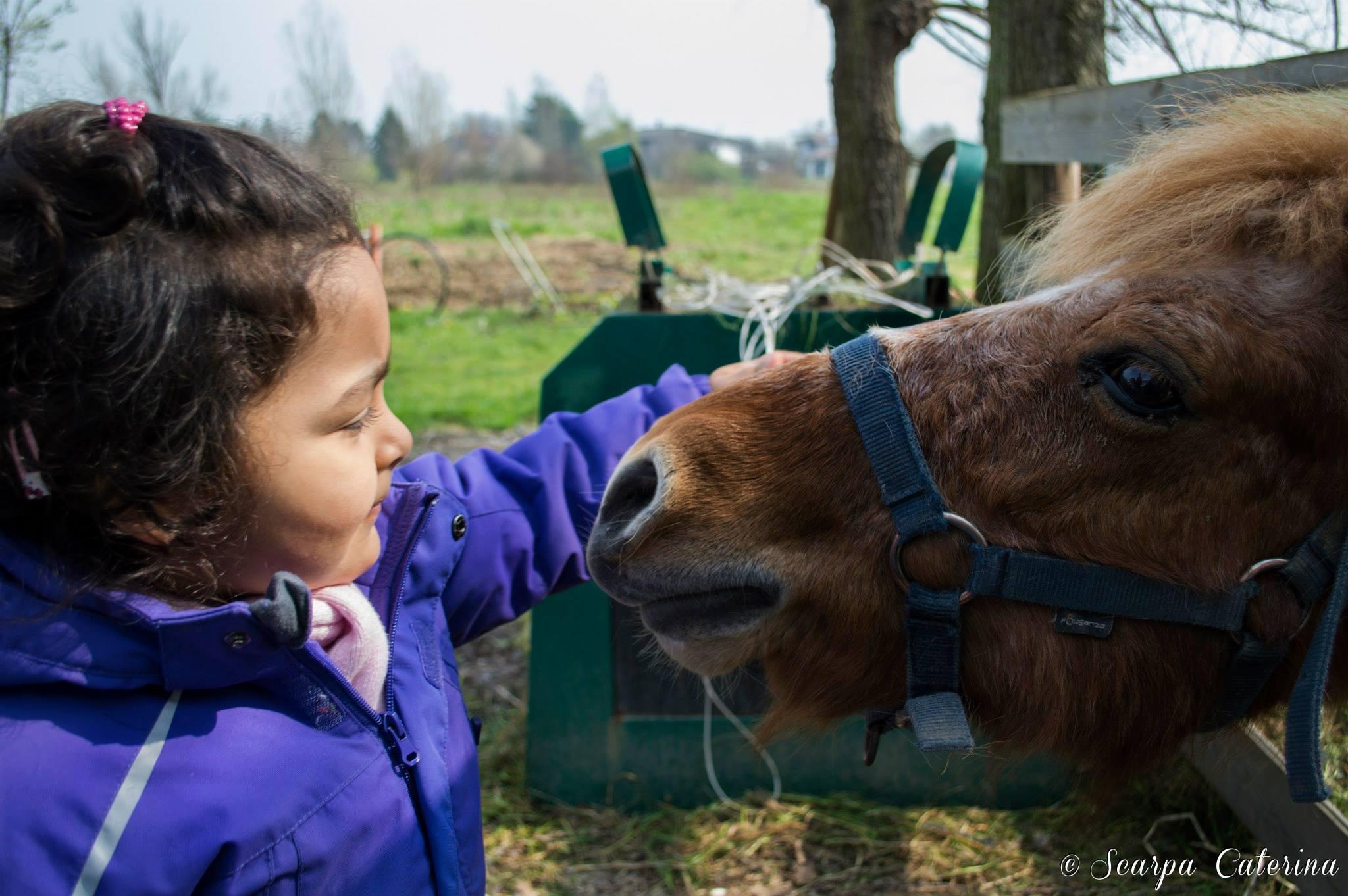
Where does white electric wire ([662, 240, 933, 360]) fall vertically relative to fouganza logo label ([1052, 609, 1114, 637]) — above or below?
above

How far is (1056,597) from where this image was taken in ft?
4.28

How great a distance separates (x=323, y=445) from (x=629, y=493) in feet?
1.44

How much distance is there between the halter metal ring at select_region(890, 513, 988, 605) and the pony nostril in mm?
357

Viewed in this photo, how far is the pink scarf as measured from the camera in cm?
135

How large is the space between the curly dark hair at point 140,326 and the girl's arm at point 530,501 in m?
0.50

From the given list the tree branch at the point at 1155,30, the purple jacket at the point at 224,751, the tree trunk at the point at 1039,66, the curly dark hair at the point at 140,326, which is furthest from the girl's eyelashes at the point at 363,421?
the tree branch at the point at 1155,30

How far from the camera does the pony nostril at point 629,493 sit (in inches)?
52.8

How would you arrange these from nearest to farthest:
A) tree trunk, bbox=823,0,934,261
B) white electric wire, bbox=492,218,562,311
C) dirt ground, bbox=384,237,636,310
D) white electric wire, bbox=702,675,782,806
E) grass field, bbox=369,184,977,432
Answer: white electric wire, bbox=702,675,782,806 → tree trunk, bbox=823,0,934,261 → grass field, bbox=369,184,977,432 → white electric wire, bbox=492,218,562,311 → dirt ground, bbox=384,237,636,310

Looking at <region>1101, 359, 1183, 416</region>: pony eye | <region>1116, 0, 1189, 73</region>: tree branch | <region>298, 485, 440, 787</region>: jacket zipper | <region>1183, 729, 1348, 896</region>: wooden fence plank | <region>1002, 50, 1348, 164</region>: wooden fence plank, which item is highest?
<region>1116, 0, 1189, 73</region>: tree branch

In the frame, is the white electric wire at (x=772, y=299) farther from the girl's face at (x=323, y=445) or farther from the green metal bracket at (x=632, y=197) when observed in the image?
the girl's face at (x=323, y=445)

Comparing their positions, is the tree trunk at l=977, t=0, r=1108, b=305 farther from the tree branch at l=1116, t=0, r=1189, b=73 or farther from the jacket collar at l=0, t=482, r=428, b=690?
the jacket collar at l=0, t=482, r=428, b=690

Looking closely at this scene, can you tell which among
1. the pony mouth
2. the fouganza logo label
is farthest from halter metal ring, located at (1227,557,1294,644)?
the pony mouth

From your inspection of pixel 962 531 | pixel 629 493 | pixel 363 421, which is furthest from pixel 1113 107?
pixel 363 421

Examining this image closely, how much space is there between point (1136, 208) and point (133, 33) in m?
7.62
